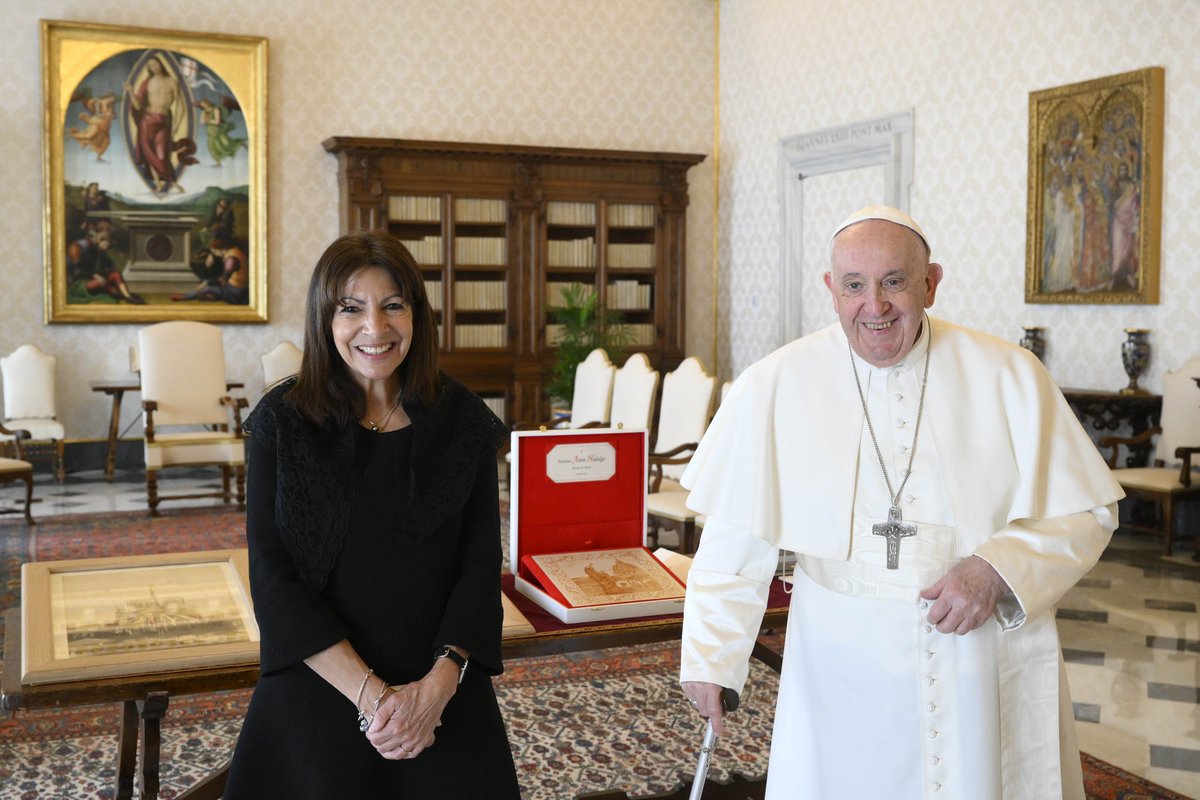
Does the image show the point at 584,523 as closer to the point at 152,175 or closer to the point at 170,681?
the point at 170,681

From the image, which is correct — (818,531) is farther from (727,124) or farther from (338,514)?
(727,124)

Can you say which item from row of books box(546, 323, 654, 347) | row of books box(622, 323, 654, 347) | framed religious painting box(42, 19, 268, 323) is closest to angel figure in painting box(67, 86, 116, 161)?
framed religious painting box(42, 19, 268, 323)

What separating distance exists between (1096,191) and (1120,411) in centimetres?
162

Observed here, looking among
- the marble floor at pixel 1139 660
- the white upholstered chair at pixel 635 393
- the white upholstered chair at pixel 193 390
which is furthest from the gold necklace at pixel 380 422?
the white upholstered chair at pixel 193 390

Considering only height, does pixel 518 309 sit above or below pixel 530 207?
below

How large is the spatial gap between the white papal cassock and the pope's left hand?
0.03 meters

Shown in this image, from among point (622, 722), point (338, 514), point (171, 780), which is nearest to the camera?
point (338, 514)

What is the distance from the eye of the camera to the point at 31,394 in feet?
32.7

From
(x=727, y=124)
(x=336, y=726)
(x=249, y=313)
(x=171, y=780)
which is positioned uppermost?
(x=727, y=124)

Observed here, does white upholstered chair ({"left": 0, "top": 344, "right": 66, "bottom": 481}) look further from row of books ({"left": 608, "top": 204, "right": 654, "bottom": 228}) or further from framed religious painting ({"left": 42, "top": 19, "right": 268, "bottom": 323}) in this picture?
row of books ({"left": 608, "top": 204, "right": 654, "bottom": 228})

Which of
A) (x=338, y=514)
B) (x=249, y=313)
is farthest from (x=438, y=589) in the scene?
(x=249, y=313)

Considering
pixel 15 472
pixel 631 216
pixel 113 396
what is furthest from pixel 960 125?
pixel 113 396

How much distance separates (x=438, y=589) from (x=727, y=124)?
11.1 meters

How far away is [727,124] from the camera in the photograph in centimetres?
1273
